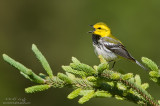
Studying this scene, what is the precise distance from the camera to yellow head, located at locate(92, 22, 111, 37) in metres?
5.06

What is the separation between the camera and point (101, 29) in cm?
512

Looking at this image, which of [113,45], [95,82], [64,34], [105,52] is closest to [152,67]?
[95,82]

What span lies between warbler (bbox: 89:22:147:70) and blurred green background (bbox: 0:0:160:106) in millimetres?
2681

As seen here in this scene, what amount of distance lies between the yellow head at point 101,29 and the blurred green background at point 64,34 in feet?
8.80

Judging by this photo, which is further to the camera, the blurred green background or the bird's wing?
the blurred green background

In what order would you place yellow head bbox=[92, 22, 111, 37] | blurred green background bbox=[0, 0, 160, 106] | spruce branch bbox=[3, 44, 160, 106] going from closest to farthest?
spruce branch bbox=[3, 44, 160, 106]
yellow head bbox=[92, 22, 111, 37]
blurred green background bbox=[0, 0, 160, 106]

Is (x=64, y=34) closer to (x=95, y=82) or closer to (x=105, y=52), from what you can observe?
(x=105, y=52)

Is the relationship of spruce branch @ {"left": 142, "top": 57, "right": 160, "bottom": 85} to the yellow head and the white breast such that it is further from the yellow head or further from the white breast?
the yellow head

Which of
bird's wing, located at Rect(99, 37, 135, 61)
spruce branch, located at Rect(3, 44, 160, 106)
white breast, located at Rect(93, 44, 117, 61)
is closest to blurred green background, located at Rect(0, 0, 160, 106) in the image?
bird's wing, located at Rect(99, 37, 135, 61)

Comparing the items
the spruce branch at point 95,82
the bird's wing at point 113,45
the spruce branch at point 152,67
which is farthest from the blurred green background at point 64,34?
the spruce branch at point 152,67

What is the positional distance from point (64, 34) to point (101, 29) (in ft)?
15.3

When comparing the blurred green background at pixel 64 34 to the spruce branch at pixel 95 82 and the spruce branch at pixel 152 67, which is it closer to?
the spruce branch at pixel 95 82

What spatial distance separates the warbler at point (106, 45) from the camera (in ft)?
16.1

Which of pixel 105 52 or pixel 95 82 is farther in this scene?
pixel 105 52
